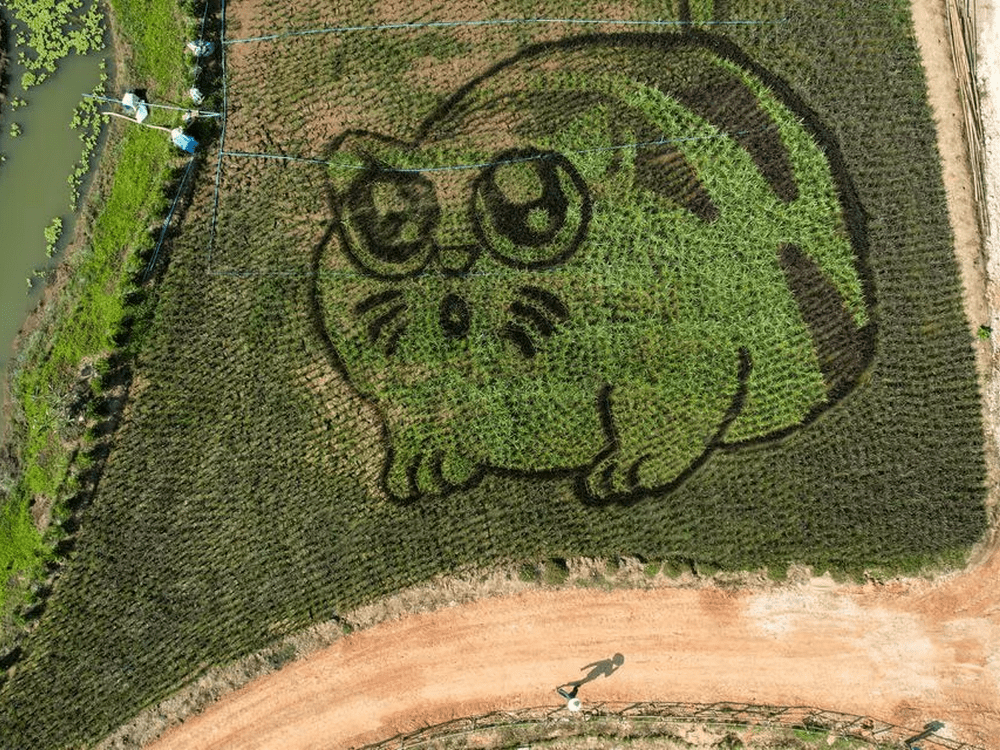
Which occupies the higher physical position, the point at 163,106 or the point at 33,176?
the point at 163,106

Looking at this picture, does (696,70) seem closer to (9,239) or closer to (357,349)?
(357,349)

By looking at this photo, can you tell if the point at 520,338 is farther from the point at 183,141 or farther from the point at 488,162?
the point at 183,141

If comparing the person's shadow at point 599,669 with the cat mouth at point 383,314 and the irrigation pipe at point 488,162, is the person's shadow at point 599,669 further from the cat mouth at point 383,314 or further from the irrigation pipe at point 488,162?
the irrigation pipe at point 488,162

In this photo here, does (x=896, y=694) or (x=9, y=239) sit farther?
(x=9, y=239)

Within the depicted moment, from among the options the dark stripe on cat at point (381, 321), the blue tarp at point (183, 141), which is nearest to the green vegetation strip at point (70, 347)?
the blue tarp at point (183, 141)

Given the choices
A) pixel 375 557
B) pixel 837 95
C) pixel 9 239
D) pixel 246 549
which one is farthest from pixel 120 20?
pixel 837 95

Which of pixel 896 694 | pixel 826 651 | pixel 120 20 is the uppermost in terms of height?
pixel 120 20

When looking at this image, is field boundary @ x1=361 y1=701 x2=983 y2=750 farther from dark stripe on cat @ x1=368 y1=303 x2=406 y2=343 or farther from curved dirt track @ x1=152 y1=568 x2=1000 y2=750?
dark stripe on cat @ x1=368 y1=303 x2=406 y2=343

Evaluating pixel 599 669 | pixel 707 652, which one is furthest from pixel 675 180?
pixel 599 669
